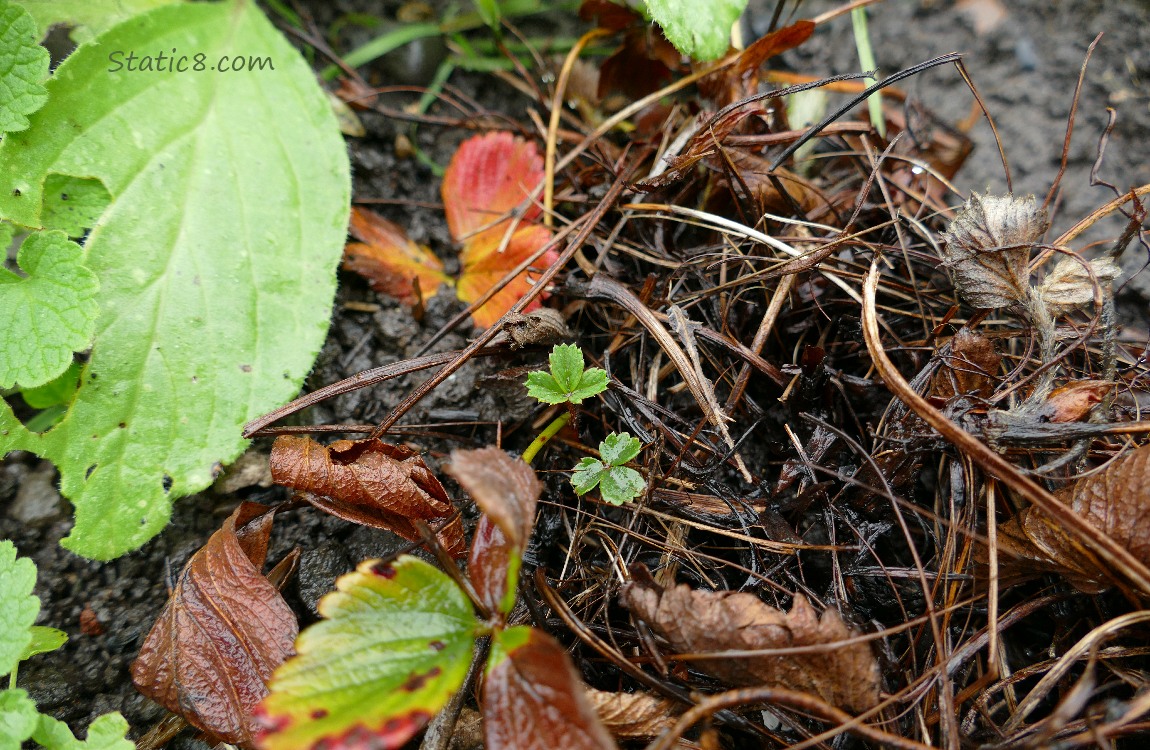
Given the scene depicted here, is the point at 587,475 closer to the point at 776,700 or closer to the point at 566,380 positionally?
the point at 566,380

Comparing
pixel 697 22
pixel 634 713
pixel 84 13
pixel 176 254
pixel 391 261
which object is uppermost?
pixel 84 13

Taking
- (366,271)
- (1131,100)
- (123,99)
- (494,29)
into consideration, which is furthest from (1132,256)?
(123,99)

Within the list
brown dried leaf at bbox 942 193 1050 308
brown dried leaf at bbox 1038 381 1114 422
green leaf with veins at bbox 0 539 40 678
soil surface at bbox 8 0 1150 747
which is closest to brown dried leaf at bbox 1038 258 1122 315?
brown dried leaf at bbox 942 193 1050 308

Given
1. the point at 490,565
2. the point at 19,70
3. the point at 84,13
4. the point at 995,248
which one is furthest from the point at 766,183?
the point at 84,13

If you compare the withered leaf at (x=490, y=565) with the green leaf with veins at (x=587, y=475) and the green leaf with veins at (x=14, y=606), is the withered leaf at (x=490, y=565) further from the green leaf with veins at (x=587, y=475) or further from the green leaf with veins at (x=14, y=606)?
the green leaf with veins at (x=14, y=606)

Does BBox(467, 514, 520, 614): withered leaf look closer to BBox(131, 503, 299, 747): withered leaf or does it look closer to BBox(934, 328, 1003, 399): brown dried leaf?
BBox(131, 503, 299, 747): withered leaf

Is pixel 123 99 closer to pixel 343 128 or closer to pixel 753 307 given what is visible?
pixel 343 128
